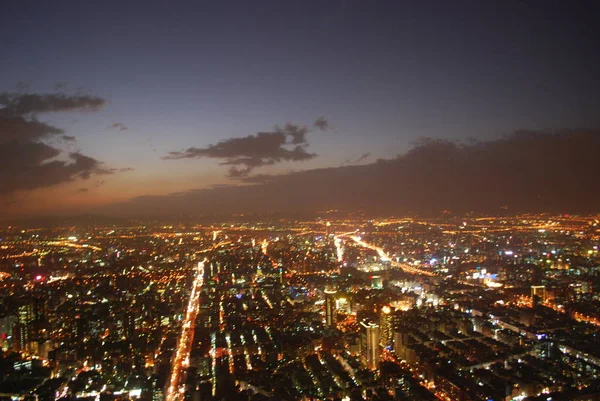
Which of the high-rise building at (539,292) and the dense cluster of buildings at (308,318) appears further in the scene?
the high-rise building at (539,292)

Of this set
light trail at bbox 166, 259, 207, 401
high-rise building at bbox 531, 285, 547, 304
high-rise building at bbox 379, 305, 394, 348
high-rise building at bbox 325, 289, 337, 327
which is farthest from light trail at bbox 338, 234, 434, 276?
light trail at bbox 166, 259, 207, 401

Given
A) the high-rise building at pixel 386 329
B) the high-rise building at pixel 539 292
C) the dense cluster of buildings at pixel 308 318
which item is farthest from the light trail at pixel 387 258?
the high-rise building at pixel 386 329

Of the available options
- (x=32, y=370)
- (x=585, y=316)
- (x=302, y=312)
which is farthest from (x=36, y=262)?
(x=585, y=316)

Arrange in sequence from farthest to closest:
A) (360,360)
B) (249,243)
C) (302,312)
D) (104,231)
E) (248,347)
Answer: (249,243) < (104,231) < (302,312) < (248,347) < (360,360)

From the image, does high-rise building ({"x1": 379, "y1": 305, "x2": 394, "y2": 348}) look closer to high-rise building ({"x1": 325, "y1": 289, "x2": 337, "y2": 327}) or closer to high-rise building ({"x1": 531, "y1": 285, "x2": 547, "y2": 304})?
high-rise building ({"x1": 325, "y1": 289, "x2": 337, "y2": 327})

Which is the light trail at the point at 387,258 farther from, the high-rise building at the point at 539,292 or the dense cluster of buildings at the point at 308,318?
the high-rise building at the point at 539,292

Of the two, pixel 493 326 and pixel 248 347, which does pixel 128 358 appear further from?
pixel 493 326
